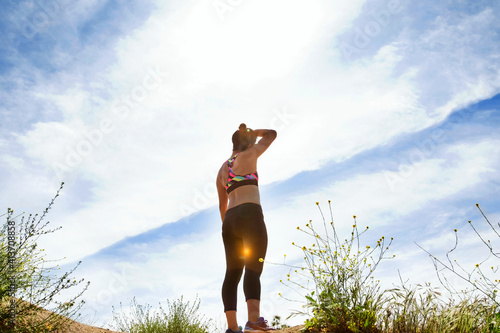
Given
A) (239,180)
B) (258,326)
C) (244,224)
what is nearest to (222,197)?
(239,180)

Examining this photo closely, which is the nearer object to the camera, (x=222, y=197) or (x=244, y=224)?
(x=244, y=224)

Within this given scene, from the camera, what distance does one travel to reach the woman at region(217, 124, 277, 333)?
4273 mm

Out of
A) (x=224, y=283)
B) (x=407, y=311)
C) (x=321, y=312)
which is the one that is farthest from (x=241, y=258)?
(x=407, y=311)

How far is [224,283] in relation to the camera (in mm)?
4723

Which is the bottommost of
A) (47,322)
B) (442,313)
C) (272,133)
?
(442,313)

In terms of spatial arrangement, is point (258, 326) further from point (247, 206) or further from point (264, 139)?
point (264, 139)

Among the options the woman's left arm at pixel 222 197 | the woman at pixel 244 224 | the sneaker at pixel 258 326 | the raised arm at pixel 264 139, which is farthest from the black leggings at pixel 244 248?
the raised arm at pixel 264 139

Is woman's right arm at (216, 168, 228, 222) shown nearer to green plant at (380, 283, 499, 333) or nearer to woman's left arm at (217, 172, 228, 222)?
woman's left arm at (217, 172, 228, 222)

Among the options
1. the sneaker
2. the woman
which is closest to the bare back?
the woman

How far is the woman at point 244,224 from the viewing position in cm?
427

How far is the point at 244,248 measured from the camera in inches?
182

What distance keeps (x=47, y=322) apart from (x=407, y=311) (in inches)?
188

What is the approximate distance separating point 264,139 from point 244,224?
1.29m

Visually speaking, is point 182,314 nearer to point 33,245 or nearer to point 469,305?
point 33,245
